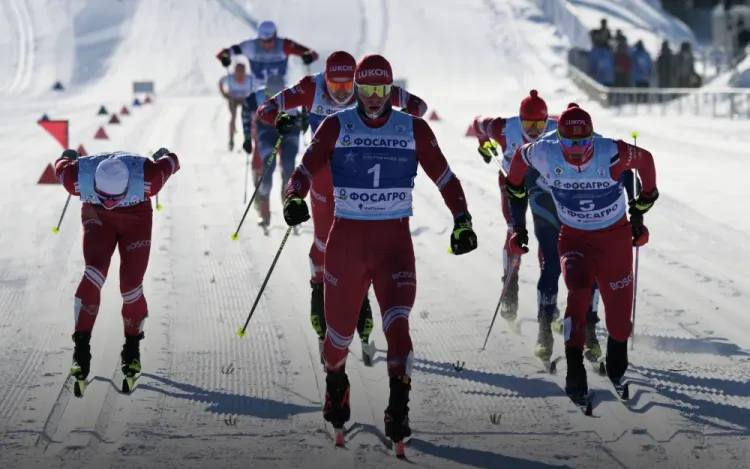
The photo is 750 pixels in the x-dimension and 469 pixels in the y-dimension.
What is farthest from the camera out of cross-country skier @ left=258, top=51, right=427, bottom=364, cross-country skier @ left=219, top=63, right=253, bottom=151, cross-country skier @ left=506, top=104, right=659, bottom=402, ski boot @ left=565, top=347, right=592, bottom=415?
cross-country skier @ left=219, top=63, right=253, bottom=151

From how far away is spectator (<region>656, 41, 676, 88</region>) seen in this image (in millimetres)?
29641

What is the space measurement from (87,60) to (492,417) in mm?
51476

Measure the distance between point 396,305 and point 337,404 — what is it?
685 millimetres

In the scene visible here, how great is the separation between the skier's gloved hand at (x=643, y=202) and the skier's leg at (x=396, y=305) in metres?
1.89

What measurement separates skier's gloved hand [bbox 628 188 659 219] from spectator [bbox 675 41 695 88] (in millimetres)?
22461

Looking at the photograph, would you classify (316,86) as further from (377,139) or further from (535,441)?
(535,441)

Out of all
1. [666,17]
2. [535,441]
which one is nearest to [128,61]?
[666,17]

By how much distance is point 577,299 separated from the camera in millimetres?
7730

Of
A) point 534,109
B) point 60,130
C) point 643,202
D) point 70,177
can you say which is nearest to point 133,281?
point 70,177

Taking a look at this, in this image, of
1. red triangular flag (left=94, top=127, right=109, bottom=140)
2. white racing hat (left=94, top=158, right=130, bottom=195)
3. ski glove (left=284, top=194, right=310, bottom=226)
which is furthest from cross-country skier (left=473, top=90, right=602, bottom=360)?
red triangular flag (left=94, top=127, right=109, bottom=140)

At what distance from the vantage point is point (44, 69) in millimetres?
53438

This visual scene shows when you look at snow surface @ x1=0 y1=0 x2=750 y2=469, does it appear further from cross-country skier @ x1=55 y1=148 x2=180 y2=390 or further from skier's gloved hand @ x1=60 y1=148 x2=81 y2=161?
skier's gloved hand @ x1=60 y1=148 x2=81 y2=161

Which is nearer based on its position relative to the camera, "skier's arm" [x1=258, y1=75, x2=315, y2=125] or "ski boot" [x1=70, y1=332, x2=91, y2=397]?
"ski boot" [x1=70, y1=332, x2=91, y2=397]

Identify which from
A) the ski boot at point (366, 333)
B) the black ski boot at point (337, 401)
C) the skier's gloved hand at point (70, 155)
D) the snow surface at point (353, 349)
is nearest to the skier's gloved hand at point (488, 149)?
the snow surface at point (353, 349)
